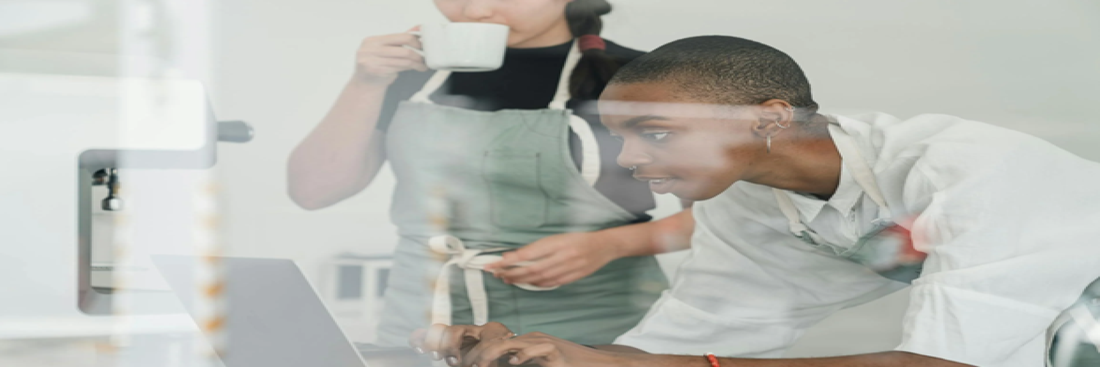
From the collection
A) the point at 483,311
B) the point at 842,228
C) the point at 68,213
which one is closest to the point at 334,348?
the point at 483,311

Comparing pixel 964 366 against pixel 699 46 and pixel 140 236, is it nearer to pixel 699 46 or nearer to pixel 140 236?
pixel 699 46

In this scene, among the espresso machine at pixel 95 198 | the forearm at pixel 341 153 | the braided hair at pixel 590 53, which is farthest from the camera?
the braided hair at pixel 590 53

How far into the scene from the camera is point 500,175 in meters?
1.09

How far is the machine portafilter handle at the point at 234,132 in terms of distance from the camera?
0.96m

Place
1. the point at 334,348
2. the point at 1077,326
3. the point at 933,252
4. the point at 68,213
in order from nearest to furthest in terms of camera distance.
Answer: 1. the point at 68,213
2. the point at 334,348
3. the point at 933,252
4. the point at 1077,326

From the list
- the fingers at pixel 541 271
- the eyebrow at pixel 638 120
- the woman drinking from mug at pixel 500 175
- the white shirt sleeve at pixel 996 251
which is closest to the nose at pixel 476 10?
the woman drinking from mug at pixel 500 175

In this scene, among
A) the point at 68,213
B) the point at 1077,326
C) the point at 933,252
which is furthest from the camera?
the point at 1077,326

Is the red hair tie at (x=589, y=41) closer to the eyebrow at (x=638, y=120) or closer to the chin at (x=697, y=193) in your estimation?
the eyebrow at (x=638, y=120)

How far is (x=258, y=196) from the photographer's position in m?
0.99

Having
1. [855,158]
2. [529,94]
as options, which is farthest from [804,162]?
[529,94]

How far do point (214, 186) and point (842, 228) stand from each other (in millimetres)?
866

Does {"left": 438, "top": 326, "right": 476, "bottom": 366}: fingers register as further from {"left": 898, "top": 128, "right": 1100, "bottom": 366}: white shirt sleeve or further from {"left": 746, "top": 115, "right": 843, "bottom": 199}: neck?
{"left": 898, "top": 128, "right": 1100, "bottom": 366}: white shirt sleeve

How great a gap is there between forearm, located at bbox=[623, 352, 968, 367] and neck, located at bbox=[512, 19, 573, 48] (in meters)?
0.44

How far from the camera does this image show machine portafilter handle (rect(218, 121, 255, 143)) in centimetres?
96
